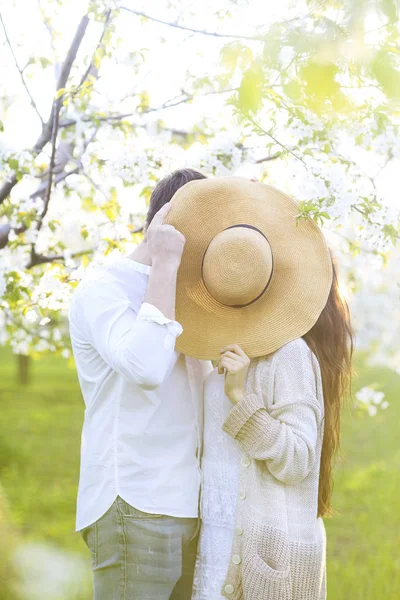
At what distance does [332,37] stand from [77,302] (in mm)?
1092

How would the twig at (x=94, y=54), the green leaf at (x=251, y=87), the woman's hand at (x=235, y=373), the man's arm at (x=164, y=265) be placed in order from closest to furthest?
the green leaf at (x=251, y=87) → the man's arm at (x=164, y=265) → the woman's hand at (x=235, y=373) → the twig at (x=94, y=54)

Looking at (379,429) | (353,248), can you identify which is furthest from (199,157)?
(379,429)

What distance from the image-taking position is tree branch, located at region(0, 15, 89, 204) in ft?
10.5

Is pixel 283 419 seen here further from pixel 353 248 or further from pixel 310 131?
pixel 353 248

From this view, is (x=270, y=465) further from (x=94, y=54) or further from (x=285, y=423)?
(x=94, y=54)

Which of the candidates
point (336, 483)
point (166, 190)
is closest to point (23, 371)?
point (336, 483)

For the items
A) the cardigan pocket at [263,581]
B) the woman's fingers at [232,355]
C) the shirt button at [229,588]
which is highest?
the woman's fingers at [232,355]

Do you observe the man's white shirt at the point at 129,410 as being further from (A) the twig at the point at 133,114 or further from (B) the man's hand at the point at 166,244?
(A) the twig at the point at 133,114

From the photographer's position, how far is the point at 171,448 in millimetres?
2178

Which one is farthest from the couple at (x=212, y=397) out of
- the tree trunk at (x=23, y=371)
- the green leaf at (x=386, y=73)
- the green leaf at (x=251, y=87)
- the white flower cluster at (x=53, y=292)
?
the tree trunk at (x=23, y=371)

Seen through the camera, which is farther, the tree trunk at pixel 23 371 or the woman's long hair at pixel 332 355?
the tree trunk at pixel 23 371

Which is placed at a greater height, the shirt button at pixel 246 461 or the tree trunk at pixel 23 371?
the shirt button at pixel 246 461

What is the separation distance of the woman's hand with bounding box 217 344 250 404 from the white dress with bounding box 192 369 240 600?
112 mm

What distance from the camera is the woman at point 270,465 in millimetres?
2105
